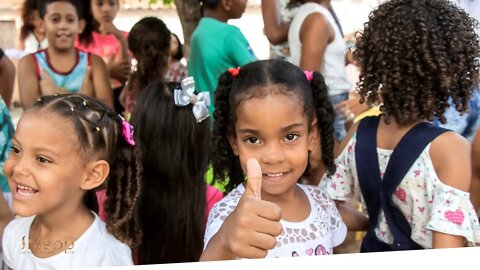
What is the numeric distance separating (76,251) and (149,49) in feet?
8.85

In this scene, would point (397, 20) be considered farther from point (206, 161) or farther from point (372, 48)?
point (206, 161)

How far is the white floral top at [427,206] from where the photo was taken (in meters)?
1.66

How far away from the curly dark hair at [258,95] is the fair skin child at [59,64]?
4.70 ft

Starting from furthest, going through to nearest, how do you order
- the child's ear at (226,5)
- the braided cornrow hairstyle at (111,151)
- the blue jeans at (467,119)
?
the child's ear at (226,5) < the blue jeans at (467,119) < the braided cornrow hairstyle at (111,151)

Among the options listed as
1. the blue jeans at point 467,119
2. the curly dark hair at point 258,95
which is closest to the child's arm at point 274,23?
the blue jeans at point 467,119

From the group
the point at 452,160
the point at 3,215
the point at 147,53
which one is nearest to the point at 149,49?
the point at 147,53

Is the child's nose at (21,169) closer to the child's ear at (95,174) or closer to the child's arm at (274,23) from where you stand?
the child's ear at (95,174)

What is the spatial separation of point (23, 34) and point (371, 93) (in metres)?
3.88

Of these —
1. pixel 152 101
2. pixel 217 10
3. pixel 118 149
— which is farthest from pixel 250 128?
pixel 217 10

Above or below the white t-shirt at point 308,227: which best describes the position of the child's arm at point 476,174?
above

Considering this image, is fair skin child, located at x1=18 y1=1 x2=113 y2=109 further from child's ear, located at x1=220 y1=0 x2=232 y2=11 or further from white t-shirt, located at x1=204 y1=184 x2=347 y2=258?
white t-shirt, located at x1=204 y1=184 x2=347 y2=258

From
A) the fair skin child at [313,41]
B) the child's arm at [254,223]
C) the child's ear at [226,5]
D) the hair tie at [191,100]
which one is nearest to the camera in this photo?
the child's arm at [254,223]

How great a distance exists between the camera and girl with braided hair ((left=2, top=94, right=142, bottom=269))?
163 centimetres

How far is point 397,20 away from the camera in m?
1.79
